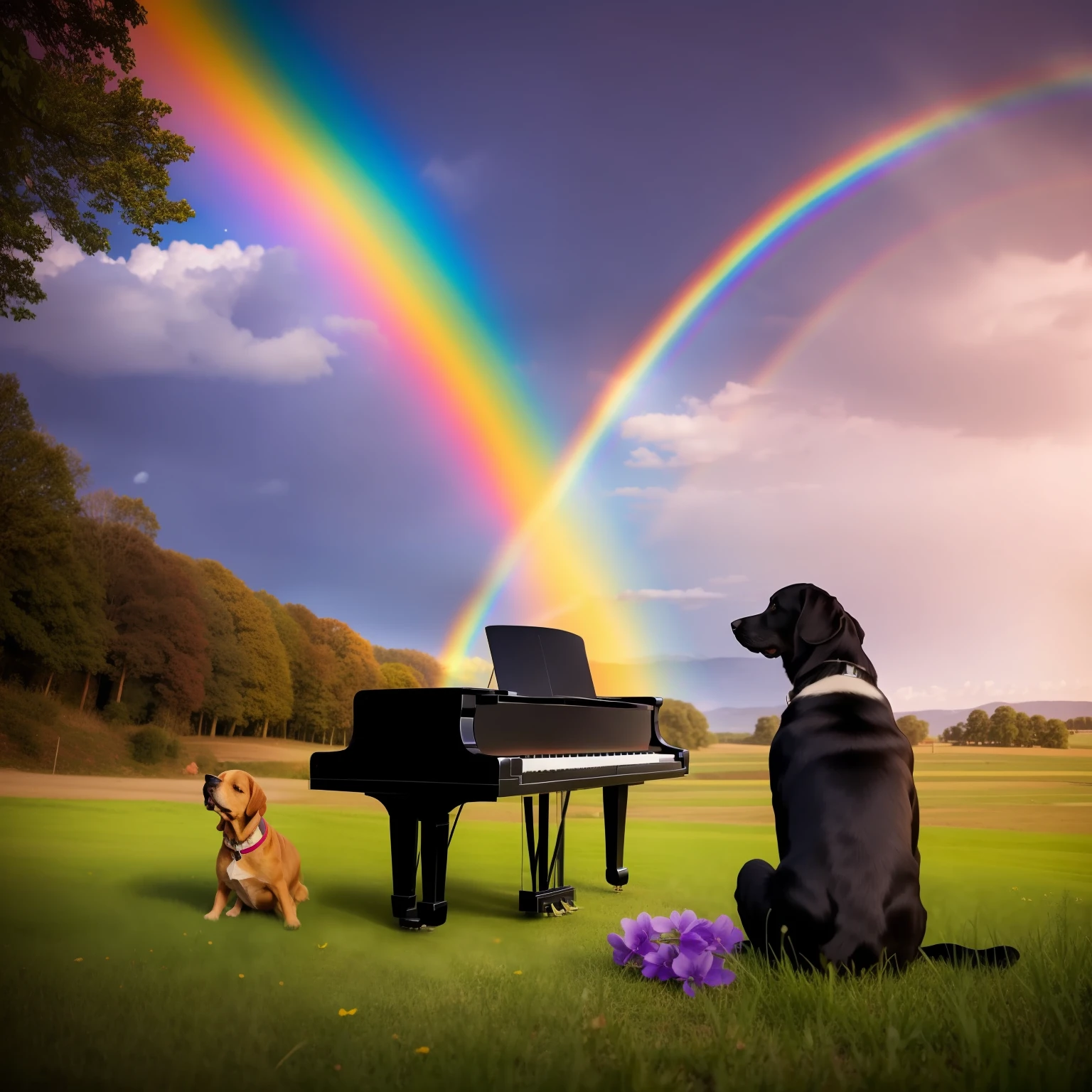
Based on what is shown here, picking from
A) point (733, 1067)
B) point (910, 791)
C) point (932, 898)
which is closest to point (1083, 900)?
point (932, 898)

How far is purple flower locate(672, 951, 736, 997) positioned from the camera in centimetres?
352

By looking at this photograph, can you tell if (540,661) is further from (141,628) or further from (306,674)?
(306,674)

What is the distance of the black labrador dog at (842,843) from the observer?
10.6 ft

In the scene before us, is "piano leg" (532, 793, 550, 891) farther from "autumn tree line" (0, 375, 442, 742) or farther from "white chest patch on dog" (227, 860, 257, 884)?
"autumn tree line" (0, 375, 442, 742)

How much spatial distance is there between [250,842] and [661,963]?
2149mm

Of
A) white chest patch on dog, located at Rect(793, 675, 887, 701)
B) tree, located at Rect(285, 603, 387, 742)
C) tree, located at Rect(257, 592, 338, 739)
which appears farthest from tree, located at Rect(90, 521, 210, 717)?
white chest patch on dog, located at Rect(793, 675, 887, 701)

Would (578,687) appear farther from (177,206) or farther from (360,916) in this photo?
(177,206)

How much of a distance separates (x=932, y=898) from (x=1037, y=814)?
A: 18.1ft

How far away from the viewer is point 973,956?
3539mm

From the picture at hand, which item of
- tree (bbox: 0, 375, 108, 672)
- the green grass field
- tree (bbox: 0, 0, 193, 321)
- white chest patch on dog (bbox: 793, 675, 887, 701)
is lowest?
the green grass field

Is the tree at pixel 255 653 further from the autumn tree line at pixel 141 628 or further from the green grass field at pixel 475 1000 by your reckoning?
the green grass field at pixel 475 1000

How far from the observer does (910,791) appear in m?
3.46

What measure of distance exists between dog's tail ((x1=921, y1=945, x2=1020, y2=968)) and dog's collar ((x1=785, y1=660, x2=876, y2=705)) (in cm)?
103

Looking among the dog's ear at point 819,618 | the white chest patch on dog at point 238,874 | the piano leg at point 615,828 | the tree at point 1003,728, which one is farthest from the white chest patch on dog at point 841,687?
the tree at point 1003,728
